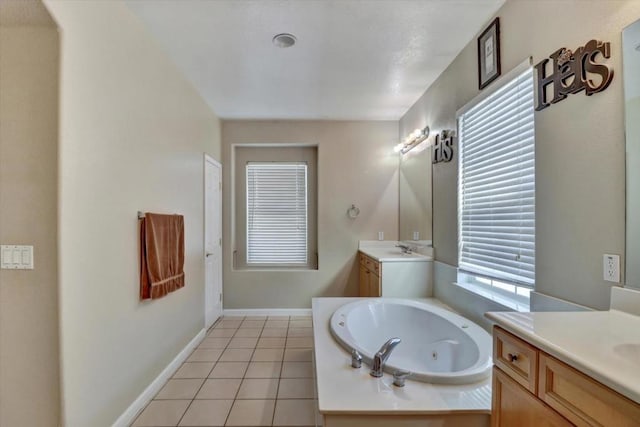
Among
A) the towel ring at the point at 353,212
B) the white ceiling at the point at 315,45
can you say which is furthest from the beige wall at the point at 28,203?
the towel ring at the point at 353,212

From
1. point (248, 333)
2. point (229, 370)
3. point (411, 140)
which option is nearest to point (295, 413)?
point (229, 370)

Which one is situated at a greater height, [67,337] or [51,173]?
[51,173]

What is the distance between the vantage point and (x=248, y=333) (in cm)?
353

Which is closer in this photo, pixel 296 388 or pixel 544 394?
pixel 544 394

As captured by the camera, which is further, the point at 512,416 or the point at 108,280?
the point at 108,280

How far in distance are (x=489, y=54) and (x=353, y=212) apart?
246 centimetres

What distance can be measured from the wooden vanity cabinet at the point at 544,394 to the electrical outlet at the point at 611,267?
0.55 metres

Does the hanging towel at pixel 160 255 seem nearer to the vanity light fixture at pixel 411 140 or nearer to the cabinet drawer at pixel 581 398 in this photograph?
the cabinet drawer at pixel 581 398

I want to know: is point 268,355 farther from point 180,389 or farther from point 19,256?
Answer: point 19,256

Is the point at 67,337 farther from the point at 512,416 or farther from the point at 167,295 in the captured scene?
the point at 512,416

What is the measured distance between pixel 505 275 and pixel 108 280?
242 cm

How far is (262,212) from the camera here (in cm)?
439

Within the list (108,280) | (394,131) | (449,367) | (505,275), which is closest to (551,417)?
(505,275)

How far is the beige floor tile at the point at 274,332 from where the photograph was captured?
345 cm
